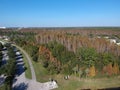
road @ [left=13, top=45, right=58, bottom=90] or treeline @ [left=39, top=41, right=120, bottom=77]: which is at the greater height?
treeline @ [left=39, top=41, right=120, bottom=77]

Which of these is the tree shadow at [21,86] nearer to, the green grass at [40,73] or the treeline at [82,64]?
→ the green grass at [40,73]

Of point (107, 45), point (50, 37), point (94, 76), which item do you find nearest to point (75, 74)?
point (94, 76)

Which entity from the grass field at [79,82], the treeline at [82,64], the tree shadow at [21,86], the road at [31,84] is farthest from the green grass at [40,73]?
the tree shadow at [21,86]

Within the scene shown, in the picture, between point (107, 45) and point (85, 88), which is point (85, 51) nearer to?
point (107, 45)

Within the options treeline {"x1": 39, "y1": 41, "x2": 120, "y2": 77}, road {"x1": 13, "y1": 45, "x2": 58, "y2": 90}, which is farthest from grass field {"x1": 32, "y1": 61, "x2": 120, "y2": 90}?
treeline {"x1": 39, "y1": 41, "x2": 120, "y2": 77}

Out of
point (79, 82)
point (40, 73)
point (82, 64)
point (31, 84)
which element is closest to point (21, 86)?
point (31, 84)

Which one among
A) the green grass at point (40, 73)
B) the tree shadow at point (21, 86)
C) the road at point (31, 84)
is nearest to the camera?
the tree shadow at point (21, 86)

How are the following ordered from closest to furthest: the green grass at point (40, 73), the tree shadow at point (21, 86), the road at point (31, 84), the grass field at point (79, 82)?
the tree shadow at point (21, 86), the road at point (31, 84), the grass field at point (79, 82), the green grass at point (40, 73)

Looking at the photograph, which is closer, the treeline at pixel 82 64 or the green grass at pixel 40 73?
the green grass at pixel 40 73

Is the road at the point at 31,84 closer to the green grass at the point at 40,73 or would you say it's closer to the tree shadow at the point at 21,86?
the tree shadow at the point at 21,86

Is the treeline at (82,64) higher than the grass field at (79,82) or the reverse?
higher

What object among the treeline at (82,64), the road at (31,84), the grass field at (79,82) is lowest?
the grass field at (79,82)

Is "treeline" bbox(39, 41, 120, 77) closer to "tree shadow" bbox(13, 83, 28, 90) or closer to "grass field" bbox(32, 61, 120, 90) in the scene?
"grass field" bbox(32, 61, 120, 90)
